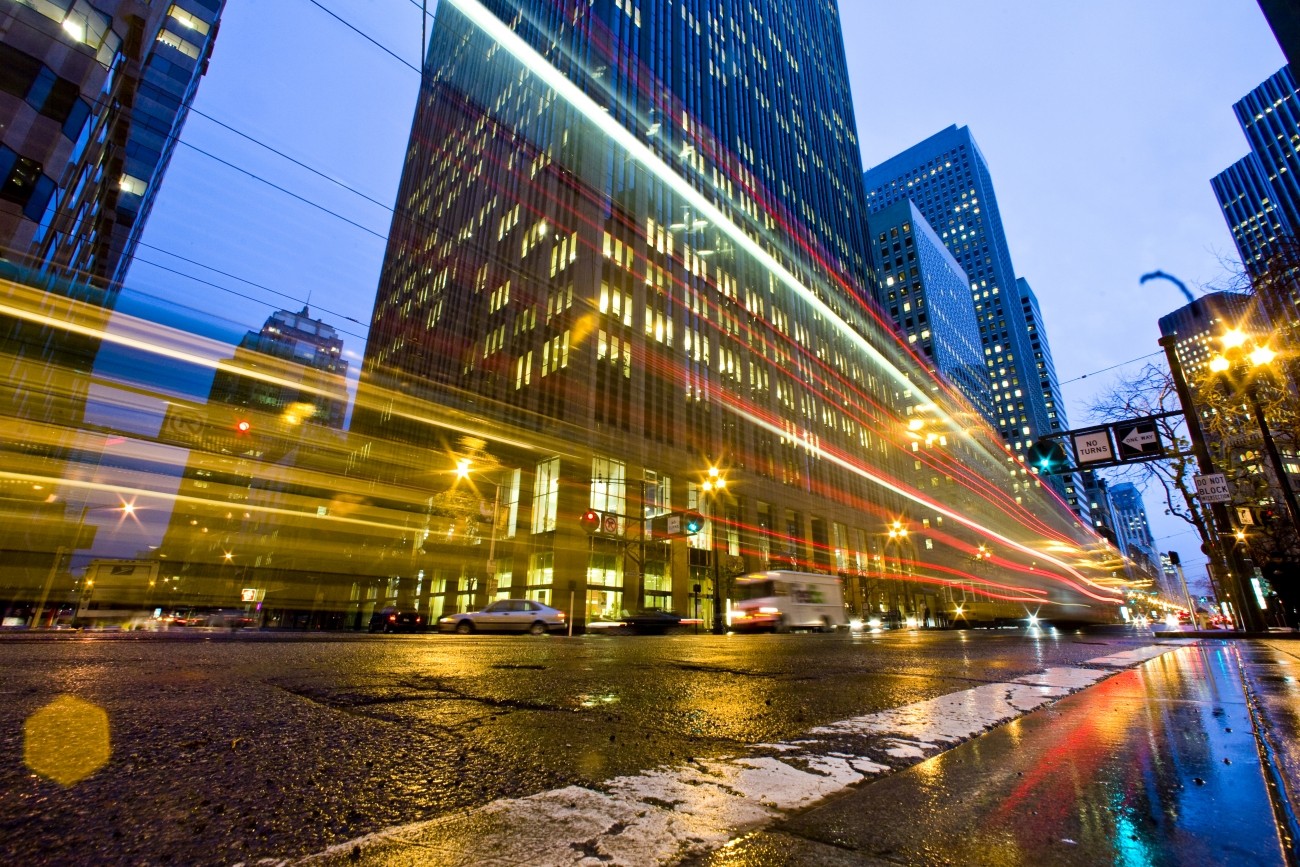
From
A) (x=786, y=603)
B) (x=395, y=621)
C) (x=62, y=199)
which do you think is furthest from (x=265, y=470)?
(x=62, y=199)

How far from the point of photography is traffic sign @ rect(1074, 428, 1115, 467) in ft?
50.7

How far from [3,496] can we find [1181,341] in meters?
31.8

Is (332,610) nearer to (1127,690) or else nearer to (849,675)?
(849,675)

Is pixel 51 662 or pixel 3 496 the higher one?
pixel 3 496

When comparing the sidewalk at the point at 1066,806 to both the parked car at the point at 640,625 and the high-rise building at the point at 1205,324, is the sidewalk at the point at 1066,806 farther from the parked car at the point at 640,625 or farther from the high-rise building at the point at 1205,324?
the parked car at the point at 640,625

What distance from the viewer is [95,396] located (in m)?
11.9

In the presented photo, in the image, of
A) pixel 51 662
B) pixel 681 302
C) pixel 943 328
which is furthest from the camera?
pixel 943 328

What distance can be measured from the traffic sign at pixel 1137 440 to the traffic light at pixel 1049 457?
4.32 ft

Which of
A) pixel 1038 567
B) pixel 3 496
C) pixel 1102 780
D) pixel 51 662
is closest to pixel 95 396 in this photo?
pixel 3 496

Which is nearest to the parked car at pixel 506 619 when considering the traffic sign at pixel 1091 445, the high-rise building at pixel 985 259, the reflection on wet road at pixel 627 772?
the reflection on wet road at pixel 627 772

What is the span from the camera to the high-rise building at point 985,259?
5172 inches

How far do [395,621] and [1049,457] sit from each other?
86.0 feet

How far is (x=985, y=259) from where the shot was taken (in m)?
138

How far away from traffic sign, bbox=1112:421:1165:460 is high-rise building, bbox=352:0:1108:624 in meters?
4.86
